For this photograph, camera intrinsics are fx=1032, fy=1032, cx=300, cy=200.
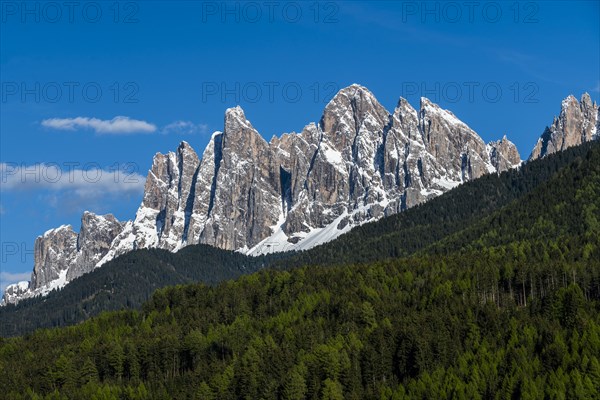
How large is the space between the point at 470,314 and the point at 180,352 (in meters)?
55.4

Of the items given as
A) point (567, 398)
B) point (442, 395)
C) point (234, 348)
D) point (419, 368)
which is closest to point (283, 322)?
A: point (234, 348)

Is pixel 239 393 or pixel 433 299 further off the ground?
pixel 433 299

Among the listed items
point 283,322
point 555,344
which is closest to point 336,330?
point 283,322

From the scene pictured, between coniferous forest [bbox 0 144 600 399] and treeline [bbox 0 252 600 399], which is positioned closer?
treeline [bbox 0 252 600 399]

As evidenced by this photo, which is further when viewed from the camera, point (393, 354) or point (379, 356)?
point (393, 354)

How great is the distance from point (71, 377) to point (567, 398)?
3614 inches

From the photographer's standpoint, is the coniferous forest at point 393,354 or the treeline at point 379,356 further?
the coniferous forest at point 393,354

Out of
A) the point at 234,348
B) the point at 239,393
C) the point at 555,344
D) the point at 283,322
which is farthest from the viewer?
the point at 283,322

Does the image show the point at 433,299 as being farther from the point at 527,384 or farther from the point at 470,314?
the point at 527,384

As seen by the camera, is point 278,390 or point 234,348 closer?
point 278,390

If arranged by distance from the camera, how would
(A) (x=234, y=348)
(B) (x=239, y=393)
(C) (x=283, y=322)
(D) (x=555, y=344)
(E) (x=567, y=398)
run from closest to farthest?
1. (E) (x=567, y=398)
2. (D) (x=555, y=344)
3. (B) (x=239, y=393)
4. (A) (x=234, y=348)
5. (C) (x=283, y=322)

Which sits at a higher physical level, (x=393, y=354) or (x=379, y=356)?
(x=393, y=354)

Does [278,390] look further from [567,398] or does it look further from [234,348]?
[567,398]

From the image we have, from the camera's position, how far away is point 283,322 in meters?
198
